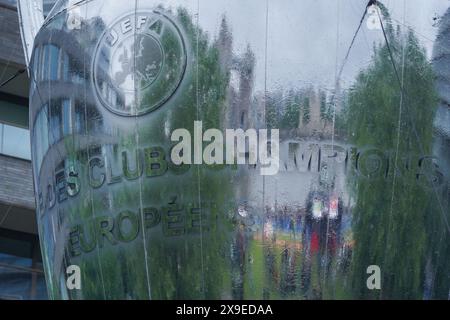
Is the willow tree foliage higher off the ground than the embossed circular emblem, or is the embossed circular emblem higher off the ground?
the embossed circular emblem

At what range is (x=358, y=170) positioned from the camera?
10.8m

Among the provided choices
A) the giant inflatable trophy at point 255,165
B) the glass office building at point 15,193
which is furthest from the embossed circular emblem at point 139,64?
the glass office building at point 15,193

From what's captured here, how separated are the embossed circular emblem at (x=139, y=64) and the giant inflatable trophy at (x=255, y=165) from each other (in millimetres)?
11

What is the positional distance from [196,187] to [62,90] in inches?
62.3

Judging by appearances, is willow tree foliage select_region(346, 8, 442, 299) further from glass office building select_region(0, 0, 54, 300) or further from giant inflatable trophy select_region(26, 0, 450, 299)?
glass office building select_region(0, 0, 54, 300)

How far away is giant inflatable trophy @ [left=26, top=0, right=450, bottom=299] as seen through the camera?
10742 millimetres

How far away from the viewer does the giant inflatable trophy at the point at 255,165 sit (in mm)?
10742

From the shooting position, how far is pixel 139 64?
1116 cm

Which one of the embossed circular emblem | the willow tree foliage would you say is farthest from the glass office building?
the willow tree foliage

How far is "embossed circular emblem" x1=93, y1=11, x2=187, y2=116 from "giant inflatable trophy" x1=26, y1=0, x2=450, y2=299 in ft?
0.03

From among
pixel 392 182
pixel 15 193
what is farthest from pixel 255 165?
pixel 15 193

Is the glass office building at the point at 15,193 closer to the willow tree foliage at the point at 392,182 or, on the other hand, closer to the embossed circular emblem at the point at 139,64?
the embossed circular emblem at the point at 139,64

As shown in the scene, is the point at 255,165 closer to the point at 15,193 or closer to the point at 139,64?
the point at 139,64

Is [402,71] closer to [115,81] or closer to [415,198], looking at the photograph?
[415,198]
